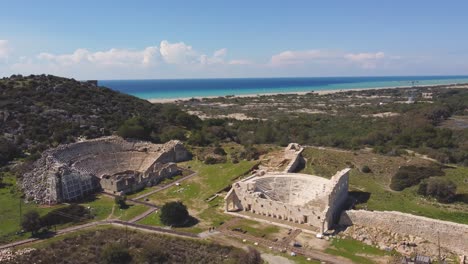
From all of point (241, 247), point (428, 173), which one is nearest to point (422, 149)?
point (428, 173)

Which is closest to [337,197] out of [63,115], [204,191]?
[204,191]

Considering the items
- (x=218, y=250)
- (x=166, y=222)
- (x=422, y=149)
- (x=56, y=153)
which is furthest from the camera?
(x=422, y=149)

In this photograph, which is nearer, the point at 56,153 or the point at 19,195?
the point at 19,195

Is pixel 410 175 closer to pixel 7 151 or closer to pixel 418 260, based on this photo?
pixel 418 260

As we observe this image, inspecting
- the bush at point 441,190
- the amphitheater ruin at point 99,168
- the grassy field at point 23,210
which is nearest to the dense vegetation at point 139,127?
the amphitheater ruin at point 99,168

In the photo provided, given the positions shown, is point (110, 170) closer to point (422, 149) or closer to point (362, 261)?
point (362, 261)

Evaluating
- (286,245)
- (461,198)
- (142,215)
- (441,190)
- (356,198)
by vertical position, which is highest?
(441,190)

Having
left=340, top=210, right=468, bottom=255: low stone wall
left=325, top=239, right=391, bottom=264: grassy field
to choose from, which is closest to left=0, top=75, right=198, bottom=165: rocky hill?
left=340, top=210, right=468, bottom=255: low stone wall
